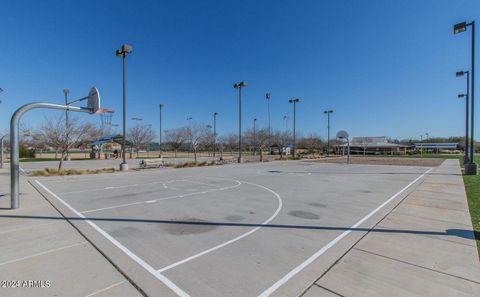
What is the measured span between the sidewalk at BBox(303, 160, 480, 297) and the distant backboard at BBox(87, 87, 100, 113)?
30.2 ft

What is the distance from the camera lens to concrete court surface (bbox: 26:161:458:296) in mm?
3615

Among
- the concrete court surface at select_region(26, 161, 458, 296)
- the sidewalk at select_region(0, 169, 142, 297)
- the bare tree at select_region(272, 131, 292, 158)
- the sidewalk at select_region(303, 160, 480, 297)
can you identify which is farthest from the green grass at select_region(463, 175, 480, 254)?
the bare tree at select_region(272, 131, 292, 158)

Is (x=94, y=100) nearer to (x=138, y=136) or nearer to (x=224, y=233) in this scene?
(x=224, y=233)

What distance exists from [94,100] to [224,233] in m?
7.43

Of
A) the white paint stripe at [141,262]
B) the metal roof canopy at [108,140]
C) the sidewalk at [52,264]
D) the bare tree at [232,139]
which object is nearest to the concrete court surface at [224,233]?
the white paint stripe at [141,262]

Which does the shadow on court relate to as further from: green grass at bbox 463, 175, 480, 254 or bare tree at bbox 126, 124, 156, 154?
bare tree at bbox 126, 124, 156, 154

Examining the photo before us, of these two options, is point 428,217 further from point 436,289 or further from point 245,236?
point 245,236

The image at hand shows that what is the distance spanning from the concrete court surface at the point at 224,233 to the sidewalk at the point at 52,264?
0.76 feet

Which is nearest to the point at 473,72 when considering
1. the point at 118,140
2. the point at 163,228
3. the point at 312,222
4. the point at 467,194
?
the point at 467,194

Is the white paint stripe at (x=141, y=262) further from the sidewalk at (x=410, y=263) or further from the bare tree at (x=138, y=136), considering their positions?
the bare tree at (x=138, y=136)

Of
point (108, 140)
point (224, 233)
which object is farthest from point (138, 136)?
point (224, 233)

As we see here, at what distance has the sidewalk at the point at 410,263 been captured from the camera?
333 centimetres

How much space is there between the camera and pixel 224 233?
557cm

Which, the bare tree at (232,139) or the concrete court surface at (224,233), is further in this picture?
the bare tree at (232,139)
